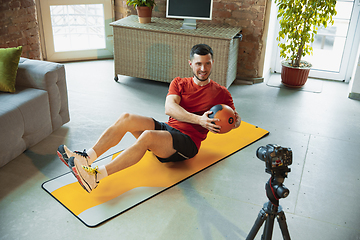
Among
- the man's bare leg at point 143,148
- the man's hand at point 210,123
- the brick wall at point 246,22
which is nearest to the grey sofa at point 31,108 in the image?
the man's bare leg at point 143,148

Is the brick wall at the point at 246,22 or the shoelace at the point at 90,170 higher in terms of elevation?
the brick wall at the point at 246,22

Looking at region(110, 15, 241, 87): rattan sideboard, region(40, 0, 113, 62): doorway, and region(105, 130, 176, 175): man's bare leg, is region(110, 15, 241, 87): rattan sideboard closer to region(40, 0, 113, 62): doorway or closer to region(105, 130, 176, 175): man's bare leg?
region(40, 0, 113, 62): doorway

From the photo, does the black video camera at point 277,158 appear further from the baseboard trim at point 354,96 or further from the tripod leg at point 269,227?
the baseboard trim at point 354,96

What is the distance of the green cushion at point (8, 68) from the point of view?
270 cm

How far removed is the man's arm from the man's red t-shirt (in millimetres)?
64

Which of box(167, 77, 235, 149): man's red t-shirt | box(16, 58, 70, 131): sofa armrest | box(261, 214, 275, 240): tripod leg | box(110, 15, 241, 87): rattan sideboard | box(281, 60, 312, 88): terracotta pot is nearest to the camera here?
box(261, 214, 275, 240): tripod leg

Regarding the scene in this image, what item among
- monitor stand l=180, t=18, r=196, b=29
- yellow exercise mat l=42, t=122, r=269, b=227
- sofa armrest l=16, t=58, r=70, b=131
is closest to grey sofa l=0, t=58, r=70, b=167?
sofa armrest l=16, t=58, r=70, b=131

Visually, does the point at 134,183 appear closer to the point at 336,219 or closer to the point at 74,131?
the point at 74,131

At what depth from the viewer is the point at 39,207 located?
6.90 feet

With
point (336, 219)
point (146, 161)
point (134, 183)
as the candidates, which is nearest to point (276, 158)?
point (336, 219)

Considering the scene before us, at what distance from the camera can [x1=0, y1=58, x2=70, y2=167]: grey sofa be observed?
8.12ft

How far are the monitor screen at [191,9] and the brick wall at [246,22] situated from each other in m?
0.43

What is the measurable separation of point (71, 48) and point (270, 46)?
2.85 meters

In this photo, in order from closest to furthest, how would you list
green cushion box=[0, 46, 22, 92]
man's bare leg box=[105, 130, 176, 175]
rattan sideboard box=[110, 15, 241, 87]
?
man's bare leg box=[105, 130, 176, 175] < green cushion box=[0, 46, 22, 92] < rattan sideboard box=[110, 15, 241, 87]
